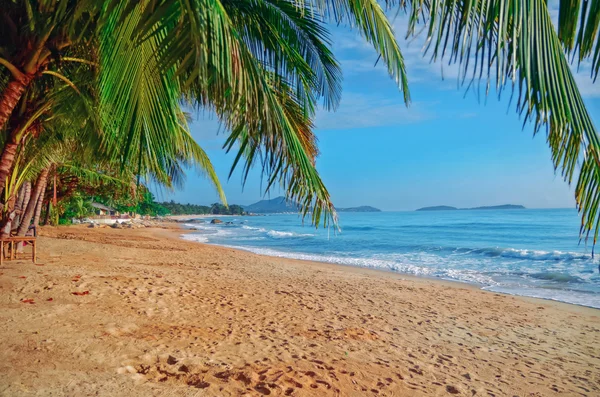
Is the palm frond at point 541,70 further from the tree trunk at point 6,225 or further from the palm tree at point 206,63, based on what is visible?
the tree trunk at point 6,225

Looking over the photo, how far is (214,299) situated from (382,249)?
1736 centimetres

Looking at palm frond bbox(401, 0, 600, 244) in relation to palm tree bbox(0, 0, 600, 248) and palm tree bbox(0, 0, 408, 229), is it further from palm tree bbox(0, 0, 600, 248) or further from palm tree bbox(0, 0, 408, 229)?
palm tree bbox(0, 0, 408, 229)

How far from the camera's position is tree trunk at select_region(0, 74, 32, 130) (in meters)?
2.78

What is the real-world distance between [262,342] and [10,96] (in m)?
3.17

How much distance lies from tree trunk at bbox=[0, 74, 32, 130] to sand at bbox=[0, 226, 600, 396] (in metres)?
1.85

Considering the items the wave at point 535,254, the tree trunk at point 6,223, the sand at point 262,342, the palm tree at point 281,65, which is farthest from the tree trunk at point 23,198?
the wave at point 535,254

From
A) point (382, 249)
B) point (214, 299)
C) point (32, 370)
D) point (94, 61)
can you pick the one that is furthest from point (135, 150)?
point (382, 249)

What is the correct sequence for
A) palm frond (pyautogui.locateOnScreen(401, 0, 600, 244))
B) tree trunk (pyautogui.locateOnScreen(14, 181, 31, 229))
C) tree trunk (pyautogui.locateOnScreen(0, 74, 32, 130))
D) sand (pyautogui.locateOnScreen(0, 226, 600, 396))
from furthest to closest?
tree trunk (pyautogui.locateOnScreen(14, 181, 31, 229)), sand (pyautogui.locateOnScreen(0, 226, 600, 396)), tree trunk (pyautogui.locateOnScreen(0, 74, 32, 130)), palm frond (pyautogui.locateOnScreen(401, 0, 600, 244))

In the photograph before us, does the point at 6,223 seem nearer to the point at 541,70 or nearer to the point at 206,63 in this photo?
the point at 206,63

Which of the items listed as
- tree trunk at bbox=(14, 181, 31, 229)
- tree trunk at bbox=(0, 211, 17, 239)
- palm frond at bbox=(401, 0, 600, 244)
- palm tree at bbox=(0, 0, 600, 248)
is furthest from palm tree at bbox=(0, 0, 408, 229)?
tree trunk at bbox=(14, 181, 31, 229)

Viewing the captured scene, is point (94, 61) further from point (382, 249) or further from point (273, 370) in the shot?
point (382, 249)

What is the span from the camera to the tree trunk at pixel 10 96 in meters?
2.78

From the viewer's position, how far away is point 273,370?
11.9 feet

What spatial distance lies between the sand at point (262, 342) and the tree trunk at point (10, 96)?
72.9 inches
